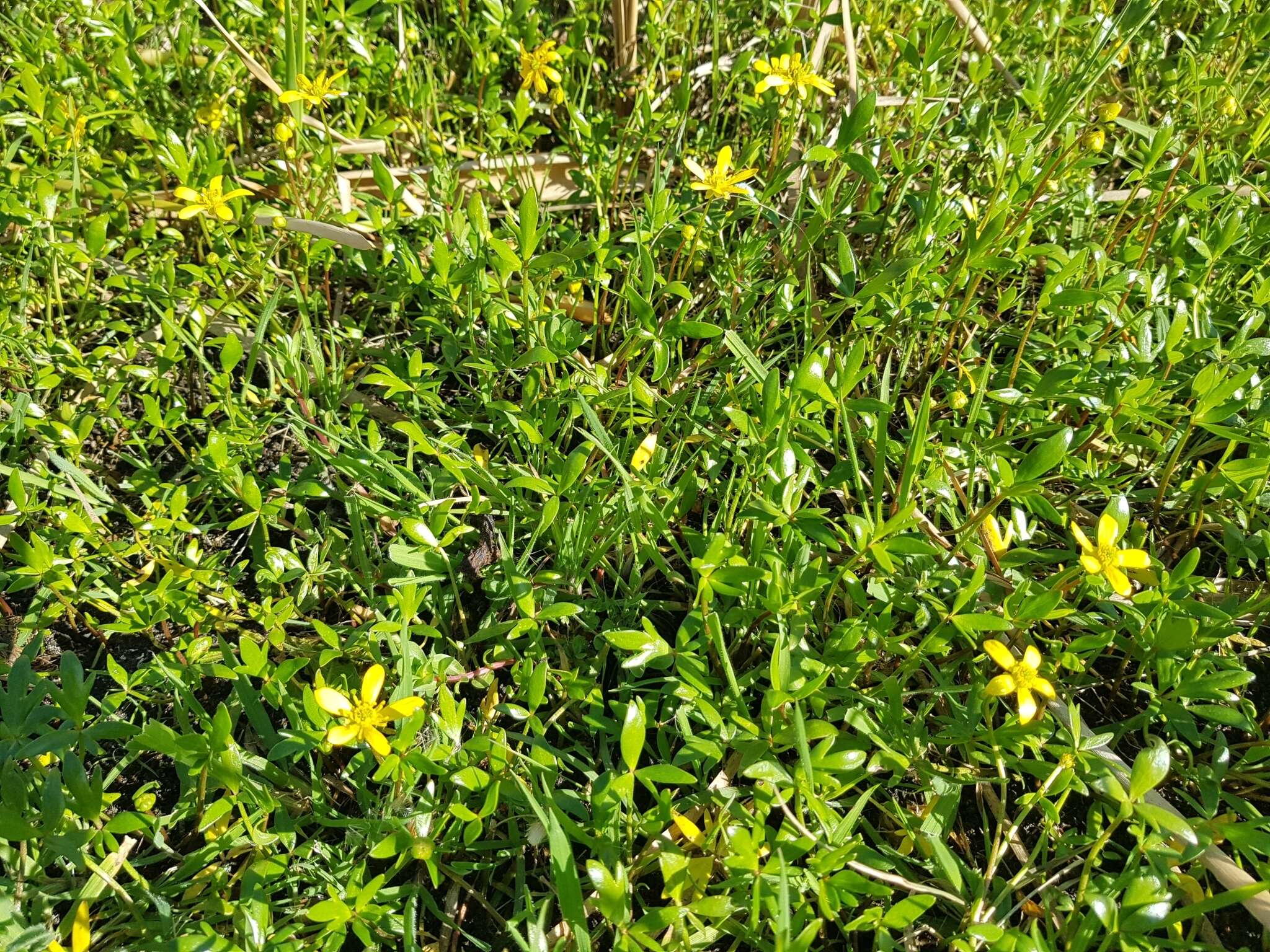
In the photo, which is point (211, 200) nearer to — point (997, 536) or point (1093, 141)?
A: point (997, 536)

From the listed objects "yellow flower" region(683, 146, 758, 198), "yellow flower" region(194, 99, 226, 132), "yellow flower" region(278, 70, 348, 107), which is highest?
"yellow flower" region(683, 146, 758, 198)

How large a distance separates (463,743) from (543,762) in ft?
0.43

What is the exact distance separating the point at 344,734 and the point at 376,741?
Result: 0.04m

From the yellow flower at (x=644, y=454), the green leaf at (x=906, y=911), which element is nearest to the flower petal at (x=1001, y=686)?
the green leaf at (x=906, y=911)

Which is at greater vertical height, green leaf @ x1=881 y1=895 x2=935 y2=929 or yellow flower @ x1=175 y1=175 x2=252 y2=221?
yellow flower @ x1=175 y1=175 x2=252 y2=221

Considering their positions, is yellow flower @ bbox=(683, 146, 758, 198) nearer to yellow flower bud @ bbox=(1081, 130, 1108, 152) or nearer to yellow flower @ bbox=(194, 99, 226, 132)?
yellow flower bud @ bbox=(1081, 130, 1108, 152)

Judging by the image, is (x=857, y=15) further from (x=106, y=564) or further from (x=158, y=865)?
(x=158, y=865)

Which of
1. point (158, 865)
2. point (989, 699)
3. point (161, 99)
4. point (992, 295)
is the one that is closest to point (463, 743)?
point (158, 865)

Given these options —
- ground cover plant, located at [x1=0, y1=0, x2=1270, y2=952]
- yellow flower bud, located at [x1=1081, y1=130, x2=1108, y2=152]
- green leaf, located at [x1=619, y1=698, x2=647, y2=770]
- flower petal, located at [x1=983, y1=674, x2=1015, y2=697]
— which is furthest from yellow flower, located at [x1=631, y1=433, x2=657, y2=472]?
yellow flower bud, located at [x1=1081, y1=130, x2=1108, y2=152]

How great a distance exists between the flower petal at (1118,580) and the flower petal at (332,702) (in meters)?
1.05

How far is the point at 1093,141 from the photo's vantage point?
2055 millimetres

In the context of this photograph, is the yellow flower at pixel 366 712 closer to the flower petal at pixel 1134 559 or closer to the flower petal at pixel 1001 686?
the flower petal at pixel 1001 686

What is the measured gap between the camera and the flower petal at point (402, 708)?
132 centimetres

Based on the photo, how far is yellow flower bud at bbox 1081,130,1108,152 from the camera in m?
2.02
